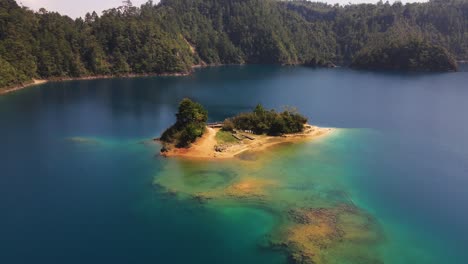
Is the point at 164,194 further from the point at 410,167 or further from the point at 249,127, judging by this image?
the point at 410,167

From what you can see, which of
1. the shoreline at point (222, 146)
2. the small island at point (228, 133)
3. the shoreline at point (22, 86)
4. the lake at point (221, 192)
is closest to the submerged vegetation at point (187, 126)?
the small island at point (228, 133)

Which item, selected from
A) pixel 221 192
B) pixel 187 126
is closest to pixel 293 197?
pixel 221 192

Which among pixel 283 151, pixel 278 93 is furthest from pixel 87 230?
pixel 278 93

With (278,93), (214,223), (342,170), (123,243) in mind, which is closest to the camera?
(123,243)

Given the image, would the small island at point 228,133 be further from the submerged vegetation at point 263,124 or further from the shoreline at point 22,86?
the shoreline at point 22,86

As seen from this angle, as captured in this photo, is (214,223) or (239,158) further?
(239,158)

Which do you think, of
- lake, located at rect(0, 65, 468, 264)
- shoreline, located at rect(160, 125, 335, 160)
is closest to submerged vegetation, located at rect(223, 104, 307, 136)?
shoreline, located at rect(160, 125, 335, 160)

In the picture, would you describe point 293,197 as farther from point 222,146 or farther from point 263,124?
point 263,124
